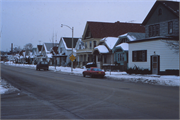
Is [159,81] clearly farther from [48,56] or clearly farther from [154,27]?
[48,56]

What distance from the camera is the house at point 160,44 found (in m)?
29.3

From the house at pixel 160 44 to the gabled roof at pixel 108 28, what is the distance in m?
19.2

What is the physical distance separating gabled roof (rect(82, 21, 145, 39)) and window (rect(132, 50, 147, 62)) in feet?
65.9

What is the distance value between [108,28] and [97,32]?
3258mm

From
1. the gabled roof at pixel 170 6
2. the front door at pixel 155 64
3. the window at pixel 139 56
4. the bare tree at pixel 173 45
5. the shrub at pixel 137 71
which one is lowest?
the shrub at pixel 137 71

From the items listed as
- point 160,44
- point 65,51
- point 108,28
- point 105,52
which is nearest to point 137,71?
point 160,44

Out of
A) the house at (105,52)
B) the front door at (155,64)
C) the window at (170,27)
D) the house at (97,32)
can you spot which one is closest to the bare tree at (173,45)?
the front door at (155,64)

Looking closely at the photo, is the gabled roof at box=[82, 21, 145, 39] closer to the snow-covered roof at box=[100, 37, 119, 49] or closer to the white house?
the snow-covered roof at box=[100, 37, 119, 49]

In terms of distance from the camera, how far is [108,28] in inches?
2169

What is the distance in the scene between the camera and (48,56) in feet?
276

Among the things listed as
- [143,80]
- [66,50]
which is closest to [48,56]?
[66,50]

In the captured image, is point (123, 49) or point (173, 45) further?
point (123, 49)

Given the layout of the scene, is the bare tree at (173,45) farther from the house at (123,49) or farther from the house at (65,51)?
the house at (65,51)

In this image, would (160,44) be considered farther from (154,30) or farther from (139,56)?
(154,30)
